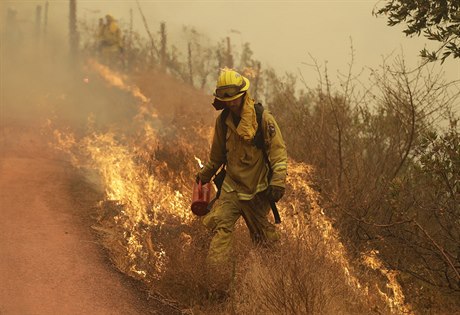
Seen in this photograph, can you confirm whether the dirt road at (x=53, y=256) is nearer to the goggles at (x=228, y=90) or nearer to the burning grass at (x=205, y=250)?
the burning grass at (x=205, y=250)

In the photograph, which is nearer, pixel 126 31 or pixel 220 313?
pixel 220 313

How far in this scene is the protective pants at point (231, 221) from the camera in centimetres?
367

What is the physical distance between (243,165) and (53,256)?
194cm

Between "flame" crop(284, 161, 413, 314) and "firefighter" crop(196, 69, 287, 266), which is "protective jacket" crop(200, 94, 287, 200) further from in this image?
"flame" crop(284, 161, 413, 314)

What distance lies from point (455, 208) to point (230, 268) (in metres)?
2.54

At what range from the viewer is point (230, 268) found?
357 centimetres

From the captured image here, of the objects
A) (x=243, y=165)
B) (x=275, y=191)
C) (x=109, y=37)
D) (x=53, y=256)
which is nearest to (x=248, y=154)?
(x=243, y=165)

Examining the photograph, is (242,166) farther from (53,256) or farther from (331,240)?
(53,256)

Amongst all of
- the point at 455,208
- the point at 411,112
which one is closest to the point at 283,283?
the point at 455,208

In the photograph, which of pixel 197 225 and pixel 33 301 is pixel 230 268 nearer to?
pixel 197 225

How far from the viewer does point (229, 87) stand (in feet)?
11.9

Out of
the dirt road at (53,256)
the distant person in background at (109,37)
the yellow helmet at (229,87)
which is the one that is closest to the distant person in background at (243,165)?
the yellow helmet at (229,87)

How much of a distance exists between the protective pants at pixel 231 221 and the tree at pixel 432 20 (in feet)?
7.54

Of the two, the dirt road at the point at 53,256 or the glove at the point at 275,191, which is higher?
the glove at the point at 275,191
